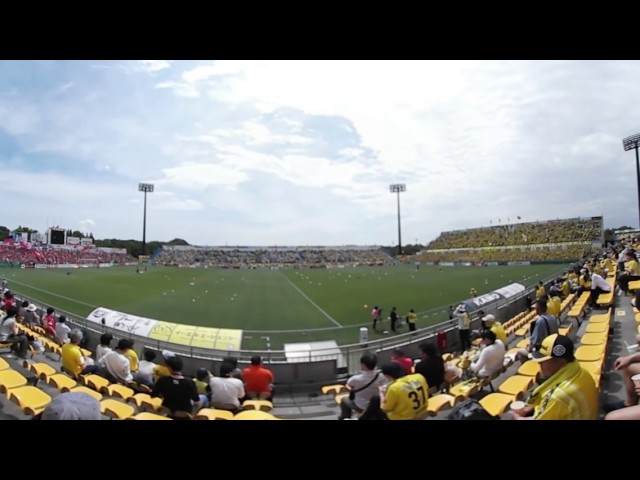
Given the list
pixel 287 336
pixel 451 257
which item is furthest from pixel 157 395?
pixel 451 257

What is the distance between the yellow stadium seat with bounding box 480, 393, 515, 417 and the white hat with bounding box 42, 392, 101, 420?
381 cm

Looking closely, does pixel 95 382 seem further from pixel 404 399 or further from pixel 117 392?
pixel 404 399

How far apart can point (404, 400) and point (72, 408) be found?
9.08 ft

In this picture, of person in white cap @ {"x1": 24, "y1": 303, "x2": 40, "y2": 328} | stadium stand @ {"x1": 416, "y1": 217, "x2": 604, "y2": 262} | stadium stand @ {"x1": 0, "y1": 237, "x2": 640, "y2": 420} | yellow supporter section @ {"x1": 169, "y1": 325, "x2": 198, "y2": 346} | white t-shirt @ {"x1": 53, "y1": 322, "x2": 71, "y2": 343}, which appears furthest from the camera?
stadium stand @ {"x1": 416, "y1": 217, "x2": 604, "y2": 262}

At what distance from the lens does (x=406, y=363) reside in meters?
5.82

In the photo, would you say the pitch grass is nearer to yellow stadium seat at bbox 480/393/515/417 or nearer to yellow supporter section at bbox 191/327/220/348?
yellow supporter section at bbox 191/327/220/348

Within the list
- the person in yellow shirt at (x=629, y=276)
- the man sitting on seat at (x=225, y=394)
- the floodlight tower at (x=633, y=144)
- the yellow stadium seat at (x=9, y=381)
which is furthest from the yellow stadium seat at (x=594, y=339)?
the floodlight tower at (x=633, y=144)

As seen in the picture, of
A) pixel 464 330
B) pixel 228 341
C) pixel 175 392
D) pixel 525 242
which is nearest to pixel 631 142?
pixel 525 242

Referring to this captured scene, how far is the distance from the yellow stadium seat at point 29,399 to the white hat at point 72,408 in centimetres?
178

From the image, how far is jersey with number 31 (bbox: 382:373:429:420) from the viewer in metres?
3.38

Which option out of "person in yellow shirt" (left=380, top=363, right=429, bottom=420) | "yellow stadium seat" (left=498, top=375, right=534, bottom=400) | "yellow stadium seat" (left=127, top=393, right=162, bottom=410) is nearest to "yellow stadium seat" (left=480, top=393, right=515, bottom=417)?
"yellow stadium seat" (left=498, top=375, right=534, bottom=400)

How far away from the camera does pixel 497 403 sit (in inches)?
162
